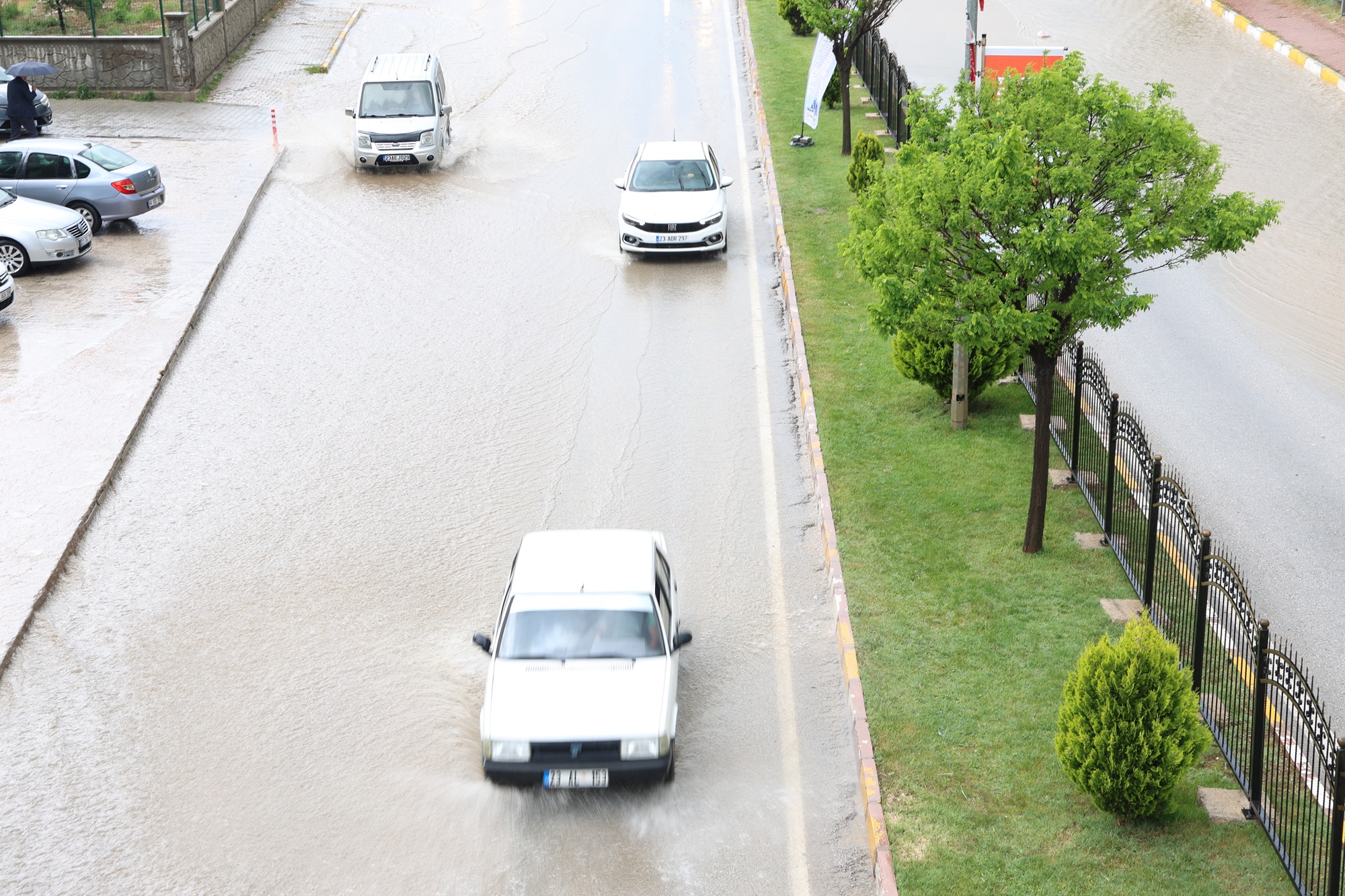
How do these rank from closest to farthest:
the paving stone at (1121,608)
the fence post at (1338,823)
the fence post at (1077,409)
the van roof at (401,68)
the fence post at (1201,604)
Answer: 1. the fence post at (1338,823)
2. the fence post at (1201,604)
3. the paving stone at (1121,608)
4. the fence post at (1077,409)
5. the van roof at (401,68)

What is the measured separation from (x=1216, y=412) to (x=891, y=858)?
31.7 ft

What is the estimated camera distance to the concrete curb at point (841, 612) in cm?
973

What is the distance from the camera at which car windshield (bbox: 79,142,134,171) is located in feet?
81.4

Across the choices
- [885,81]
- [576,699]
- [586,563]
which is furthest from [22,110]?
[576,699]

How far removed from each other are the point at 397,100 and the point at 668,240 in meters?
9.04

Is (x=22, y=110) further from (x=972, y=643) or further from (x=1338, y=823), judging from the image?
(x=1338, y=823)

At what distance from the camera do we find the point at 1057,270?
12.1 m

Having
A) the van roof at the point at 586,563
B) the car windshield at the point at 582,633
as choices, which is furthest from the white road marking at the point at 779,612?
the van roof at the point at 586,563

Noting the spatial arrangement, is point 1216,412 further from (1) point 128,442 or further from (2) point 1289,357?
(1) point 128,442

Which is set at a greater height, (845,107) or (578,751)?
(845,107)

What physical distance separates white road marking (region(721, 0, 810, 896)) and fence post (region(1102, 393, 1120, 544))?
10.7 ft

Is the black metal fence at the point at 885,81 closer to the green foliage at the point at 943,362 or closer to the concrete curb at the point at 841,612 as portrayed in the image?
the concrete curb at the point at 841,612

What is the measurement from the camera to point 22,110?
2812 cm

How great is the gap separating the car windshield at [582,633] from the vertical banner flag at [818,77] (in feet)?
57.4
